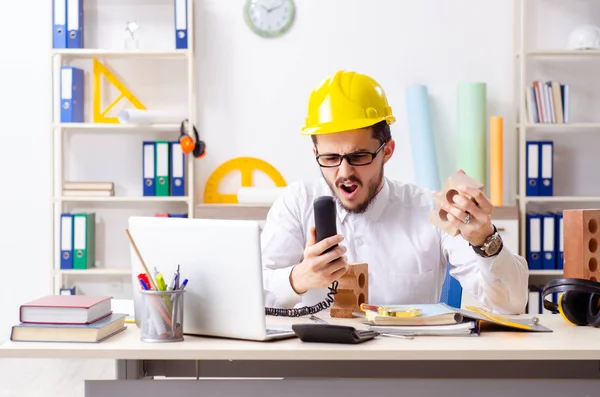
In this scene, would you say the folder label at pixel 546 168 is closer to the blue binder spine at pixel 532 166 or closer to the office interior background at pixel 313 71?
the blue binder spine at pixel 532 166

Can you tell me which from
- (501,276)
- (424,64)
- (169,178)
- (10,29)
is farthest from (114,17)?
(501,276)

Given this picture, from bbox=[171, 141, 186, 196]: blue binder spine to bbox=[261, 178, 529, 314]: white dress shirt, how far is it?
77.4 inches

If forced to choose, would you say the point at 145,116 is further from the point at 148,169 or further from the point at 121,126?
the point at 148,169

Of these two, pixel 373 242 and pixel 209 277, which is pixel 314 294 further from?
pixel 209 277

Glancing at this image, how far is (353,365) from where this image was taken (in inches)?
79.0

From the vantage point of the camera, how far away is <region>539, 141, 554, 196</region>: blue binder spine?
448cm

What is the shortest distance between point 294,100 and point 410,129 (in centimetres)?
66

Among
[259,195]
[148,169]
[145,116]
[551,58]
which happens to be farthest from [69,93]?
[551,58]

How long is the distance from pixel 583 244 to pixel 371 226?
0.67 m

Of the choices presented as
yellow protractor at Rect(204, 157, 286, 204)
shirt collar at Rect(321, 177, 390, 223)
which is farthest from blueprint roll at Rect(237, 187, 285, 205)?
shirt collar at Rect(321, 177, 390, 223)

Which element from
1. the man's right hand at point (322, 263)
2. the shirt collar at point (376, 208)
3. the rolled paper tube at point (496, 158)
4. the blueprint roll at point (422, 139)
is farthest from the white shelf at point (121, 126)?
the man's right hand at point (322, 263)

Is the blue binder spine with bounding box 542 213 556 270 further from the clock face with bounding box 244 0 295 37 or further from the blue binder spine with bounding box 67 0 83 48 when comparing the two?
the blue binder spine with bounding box 67 0 83 48

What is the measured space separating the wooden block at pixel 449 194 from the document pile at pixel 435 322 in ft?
0.65

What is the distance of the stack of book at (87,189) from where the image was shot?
4551 mm
